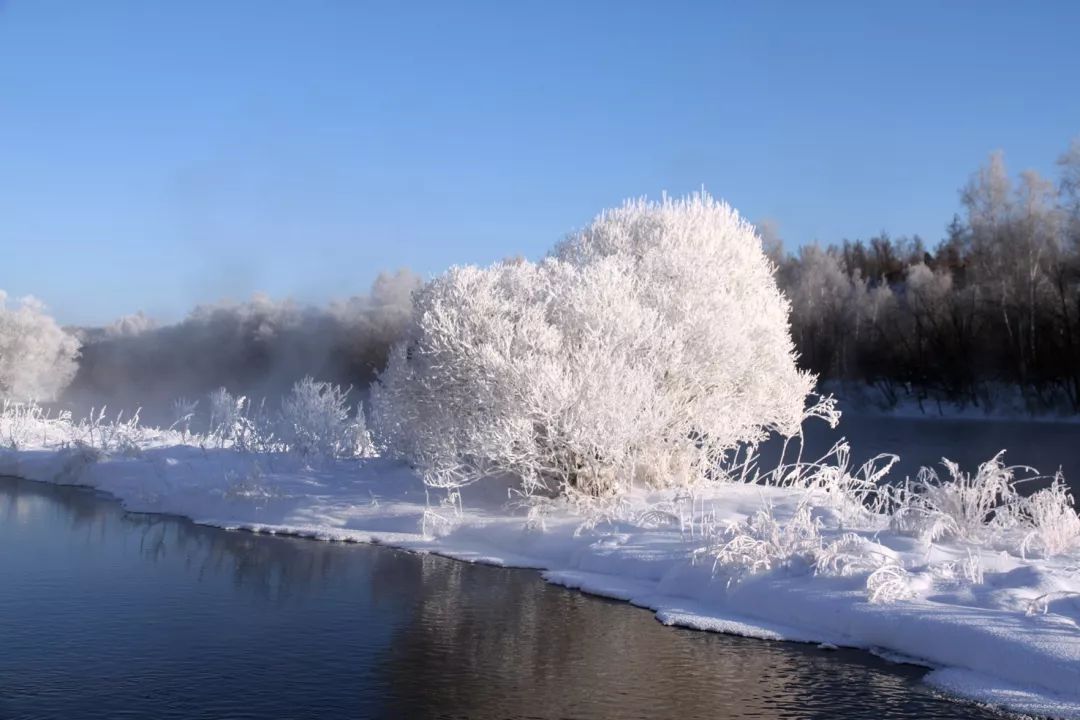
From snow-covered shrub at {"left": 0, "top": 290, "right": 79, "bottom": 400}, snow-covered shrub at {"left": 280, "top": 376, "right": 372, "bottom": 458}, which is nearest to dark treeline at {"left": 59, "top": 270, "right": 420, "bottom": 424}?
snow-covered shrub at {"left": 0, "top": 290, "right": 79, "bottom": 400}

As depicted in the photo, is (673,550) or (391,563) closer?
(673,550)

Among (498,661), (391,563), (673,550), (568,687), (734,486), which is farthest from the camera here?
(734,486)

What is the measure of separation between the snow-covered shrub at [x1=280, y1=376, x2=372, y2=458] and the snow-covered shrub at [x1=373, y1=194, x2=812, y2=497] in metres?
3.82

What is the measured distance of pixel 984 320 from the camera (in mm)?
53906

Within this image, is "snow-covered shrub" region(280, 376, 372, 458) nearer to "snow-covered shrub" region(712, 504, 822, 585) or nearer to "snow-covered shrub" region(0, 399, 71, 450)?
"snow-covered shrub" region(0, 399, 71, 450)

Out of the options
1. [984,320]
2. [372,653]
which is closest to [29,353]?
[984,320]

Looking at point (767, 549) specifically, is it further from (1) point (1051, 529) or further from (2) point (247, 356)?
Result: (2) point (247, 356)

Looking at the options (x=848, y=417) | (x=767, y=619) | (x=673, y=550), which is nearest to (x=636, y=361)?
(x=673, y=550)

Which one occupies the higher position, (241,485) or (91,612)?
(241,485)

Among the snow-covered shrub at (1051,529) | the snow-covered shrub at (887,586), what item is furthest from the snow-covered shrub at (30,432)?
the snow-covered shrub at (1051,529)

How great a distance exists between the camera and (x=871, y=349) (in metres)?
59.5

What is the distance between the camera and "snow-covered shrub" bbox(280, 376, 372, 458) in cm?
2481

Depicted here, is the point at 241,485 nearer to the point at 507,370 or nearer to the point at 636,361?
the point at 507,370

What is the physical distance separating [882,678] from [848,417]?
48.2 m
